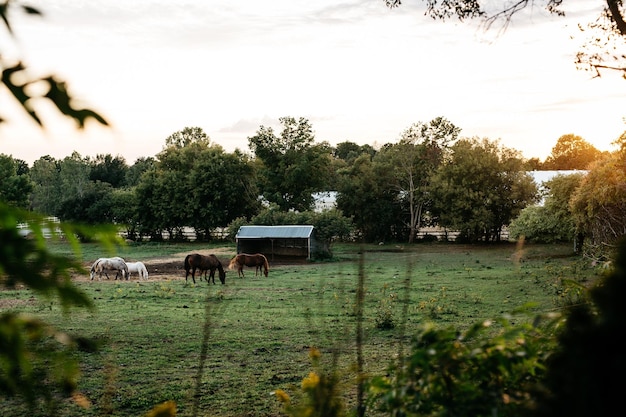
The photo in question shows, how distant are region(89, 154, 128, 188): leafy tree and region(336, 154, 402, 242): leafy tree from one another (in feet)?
130

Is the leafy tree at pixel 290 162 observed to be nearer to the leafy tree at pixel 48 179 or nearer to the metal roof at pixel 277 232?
the metal roof at pixel 277 232

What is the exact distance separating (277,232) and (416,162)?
15049mm

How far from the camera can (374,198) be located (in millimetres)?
45281

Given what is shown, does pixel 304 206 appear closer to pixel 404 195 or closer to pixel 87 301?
pixel 404 195

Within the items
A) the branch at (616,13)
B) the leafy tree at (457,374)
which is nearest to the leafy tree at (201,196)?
the branch at (616,13)

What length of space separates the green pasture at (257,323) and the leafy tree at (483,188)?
42.8 ft

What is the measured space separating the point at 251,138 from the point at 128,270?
25452 millimetres

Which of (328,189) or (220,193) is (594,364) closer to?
(220,193)

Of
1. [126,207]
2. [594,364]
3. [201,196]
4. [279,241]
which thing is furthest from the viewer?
[126,207]

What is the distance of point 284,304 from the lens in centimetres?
1681

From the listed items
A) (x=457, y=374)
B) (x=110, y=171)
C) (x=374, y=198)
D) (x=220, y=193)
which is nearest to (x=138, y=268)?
(x=220, y=193)

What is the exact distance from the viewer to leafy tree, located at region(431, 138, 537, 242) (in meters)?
40.7

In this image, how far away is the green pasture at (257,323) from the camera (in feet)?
24.0

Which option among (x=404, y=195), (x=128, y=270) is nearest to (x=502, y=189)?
(x=404, y=195)
